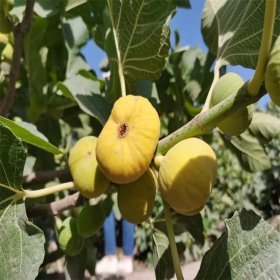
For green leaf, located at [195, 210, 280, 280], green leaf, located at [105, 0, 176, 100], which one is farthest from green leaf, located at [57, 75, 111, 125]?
green leaf, located at [195, 210, 280, 280]

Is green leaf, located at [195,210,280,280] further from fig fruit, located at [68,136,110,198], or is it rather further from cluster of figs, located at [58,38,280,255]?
fig fruit, located at [68,136,110,198]

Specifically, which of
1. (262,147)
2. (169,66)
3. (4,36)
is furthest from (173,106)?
(4,36)

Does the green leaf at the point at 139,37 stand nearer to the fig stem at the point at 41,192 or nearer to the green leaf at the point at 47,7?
the fig stem at the point at 41,192

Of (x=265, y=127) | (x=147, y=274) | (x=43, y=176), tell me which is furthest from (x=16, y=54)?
(x=147, y=274)

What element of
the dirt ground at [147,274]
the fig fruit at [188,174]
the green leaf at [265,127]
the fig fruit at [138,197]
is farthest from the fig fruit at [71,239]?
the dirt ground at [147,274]

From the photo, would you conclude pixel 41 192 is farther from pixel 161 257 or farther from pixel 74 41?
pixel 74 41

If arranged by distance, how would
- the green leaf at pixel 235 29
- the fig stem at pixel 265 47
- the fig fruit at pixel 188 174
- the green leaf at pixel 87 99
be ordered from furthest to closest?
the green leaf at pixel 87 99
the green leaf at pixel 235 29
the fig fruit at pixel 188 174
the fig stem at pixel 265 47
